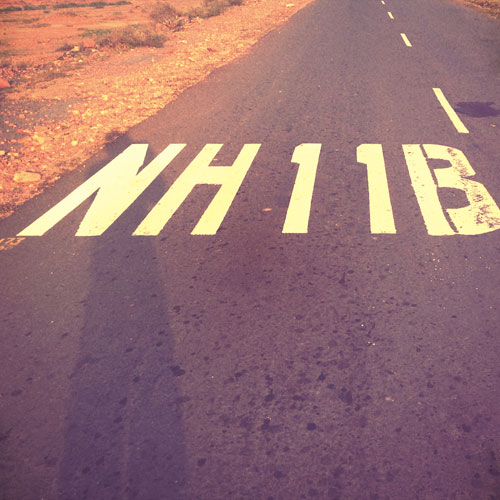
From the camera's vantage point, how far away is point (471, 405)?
3047 millimetres

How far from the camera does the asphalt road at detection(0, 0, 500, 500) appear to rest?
278 cm

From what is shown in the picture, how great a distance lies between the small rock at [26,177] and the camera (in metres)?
6.95

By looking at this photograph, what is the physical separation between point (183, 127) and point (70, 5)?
33.0 meters

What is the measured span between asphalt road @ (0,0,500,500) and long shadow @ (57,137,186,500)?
14mm

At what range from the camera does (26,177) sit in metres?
6.96

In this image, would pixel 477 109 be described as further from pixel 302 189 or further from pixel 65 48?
pixel 65 48

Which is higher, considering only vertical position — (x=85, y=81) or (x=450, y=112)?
(x=85, y=81)

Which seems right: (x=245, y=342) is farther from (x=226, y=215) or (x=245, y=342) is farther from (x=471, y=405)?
(x=226, y=215)

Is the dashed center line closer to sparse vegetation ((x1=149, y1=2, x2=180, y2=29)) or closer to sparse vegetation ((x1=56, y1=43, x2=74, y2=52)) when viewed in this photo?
sparse vegetation ((x1=149, y1=2, x2=180, y2=29))

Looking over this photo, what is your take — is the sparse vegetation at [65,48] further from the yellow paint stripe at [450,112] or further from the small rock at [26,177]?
the yellow paint stripe at [450,112]

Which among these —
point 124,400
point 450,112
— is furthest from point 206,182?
point 450,112

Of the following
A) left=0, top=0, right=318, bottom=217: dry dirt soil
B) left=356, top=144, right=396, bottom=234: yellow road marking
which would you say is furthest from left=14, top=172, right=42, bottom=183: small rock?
left=356, top=144, right=396, bottom=234: yellow road marking

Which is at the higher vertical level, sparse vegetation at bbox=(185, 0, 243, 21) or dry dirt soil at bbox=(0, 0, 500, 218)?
sparse vegetation at bbox=(185, 0, 243, 21)

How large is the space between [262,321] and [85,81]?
10.6 metres
